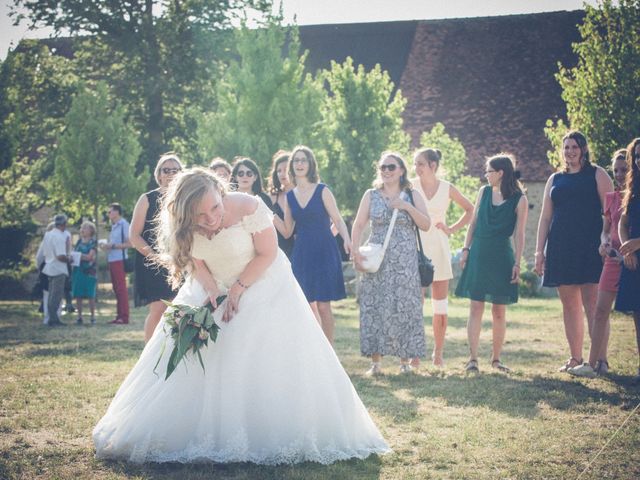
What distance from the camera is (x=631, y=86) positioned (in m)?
16.5

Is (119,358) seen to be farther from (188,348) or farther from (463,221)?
(188,348)

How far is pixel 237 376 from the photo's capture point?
518cm

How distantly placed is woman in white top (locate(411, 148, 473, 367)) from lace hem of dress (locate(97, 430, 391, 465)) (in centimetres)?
436

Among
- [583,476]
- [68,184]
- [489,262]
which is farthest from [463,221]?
[68,184]

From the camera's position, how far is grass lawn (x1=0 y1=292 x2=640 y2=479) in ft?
16.3

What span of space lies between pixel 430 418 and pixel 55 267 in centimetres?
1080

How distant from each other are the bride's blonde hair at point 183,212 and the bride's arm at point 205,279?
0.52 ft

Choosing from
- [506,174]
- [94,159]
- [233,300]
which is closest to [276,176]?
[506,174]

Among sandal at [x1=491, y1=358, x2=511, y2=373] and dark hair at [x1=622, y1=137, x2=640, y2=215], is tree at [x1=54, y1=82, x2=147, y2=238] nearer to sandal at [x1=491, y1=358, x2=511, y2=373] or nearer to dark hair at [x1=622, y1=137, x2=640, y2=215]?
sandal at [x1=491, y1=358, x2=511, y2=373]

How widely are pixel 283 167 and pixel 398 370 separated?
2848mm

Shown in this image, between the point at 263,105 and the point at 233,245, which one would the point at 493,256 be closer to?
the point at 233,245

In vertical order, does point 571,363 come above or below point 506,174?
below

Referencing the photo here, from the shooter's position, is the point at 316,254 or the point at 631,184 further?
the point at 316,254

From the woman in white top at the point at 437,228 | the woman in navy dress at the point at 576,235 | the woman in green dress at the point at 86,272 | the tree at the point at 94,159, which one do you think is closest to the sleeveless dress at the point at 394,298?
the woman in white top at the point at 437,228
